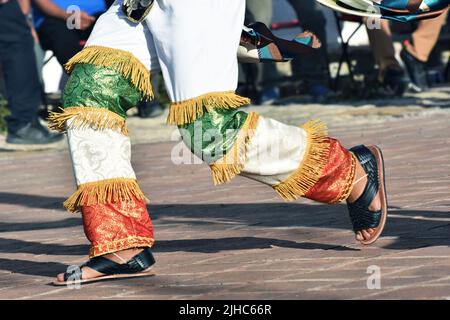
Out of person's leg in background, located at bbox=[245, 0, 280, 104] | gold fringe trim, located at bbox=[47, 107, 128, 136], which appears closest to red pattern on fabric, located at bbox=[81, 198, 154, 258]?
gold fringe trim, located at bbox=[47, 107, 128, 136]

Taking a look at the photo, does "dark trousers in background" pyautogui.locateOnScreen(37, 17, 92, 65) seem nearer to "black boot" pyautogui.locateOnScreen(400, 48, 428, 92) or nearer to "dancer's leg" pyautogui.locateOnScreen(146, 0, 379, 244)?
"black boot" pyautogui.locateOnScreen(400, 48, 428, 92)

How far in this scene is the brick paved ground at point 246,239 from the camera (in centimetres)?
460

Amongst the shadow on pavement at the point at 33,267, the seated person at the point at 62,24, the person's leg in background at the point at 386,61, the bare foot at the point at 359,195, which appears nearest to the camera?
the bare foot at the point at 359,195

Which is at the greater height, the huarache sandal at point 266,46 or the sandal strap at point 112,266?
the huarache sandal at point 266,46

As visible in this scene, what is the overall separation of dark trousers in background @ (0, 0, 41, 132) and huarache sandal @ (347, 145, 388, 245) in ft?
18.5

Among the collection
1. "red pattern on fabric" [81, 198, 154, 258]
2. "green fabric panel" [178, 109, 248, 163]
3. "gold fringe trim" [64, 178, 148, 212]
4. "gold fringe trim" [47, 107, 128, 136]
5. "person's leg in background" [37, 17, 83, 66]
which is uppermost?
"gold fringe trim" [47, 107, 128, 136]

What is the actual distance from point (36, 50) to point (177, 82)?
7.35m

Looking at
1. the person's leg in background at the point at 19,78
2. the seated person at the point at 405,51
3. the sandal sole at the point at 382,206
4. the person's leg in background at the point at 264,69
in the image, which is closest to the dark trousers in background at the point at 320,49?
the person's leg in background at the point at 264,69

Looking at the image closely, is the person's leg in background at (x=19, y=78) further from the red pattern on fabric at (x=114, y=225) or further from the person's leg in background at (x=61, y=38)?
the red pattern on fabric at (x=114, y=225)

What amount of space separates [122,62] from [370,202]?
1056 millimetres

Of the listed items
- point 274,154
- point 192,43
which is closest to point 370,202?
point 274,154

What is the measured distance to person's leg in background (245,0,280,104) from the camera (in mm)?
11500

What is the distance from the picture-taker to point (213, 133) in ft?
15.8
